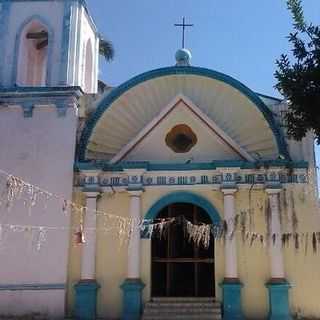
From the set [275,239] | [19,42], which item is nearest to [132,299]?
[275,239]

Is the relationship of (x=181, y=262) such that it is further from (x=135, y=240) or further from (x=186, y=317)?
(x=186, y=317)

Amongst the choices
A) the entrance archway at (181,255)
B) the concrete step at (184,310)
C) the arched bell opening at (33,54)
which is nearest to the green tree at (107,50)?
the arched bell opening at (33,54)

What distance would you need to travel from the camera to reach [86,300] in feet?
44.3

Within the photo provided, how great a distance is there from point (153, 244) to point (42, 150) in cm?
389

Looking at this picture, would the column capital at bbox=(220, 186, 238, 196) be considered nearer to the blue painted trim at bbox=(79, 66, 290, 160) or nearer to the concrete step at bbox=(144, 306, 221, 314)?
the blue painted trim at bbox=(79, 66, 290, 160)

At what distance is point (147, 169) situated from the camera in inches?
560

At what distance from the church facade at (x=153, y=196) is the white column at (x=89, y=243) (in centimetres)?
4

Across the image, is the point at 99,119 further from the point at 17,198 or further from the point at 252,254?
the point at 252,254

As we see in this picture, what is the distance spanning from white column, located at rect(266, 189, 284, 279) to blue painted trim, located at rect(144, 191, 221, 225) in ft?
4.78

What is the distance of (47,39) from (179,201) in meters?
6.52

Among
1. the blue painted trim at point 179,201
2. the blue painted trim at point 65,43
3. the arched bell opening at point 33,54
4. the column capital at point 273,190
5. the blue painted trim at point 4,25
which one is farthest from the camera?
the arched bell opening at point 33,54

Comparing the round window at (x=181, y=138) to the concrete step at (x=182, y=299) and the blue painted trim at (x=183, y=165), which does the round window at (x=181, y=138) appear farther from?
the concrete step at (x=182, y=299)

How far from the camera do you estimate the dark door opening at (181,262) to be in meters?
14.3

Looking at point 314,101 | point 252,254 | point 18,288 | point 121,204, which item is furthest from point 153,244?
point 314,101
